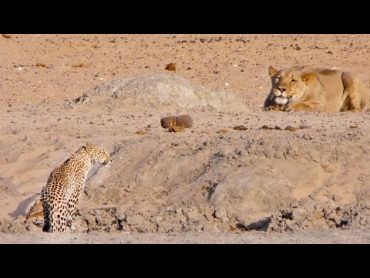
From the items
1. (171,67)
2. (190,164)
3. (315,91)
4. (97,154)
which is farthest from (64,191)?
(171,67)

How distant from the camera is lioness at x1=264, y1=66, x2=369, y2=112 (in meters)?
16.4

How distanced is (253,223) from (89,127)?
4416mm

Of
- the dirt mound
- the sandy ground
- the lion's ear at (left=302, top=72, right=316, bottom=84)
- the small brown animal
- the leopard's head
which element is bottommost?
the sandy ground

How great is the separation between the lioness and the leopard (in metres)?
4.99

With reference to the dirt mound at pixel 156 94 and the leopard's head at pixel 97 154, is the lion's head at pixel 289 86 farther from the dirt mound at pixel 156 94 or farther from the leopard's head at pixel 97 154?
the leopard's head at pixel 97 154

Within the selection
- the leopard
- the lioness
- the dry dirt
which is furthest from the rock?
the leopard

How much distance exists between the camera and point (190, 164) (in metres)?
12.6

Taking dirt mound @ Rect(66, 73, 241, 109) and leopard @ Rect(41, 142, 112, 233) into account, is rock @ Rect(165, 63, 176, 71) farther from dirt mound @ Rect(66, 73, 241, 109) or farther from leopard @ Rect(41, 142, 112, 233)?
leopard @ Rect(41, 142, 112, 233)

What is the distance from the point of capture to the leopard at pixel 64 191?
10805 mm

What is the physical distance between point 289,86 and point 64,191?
6.04 meters

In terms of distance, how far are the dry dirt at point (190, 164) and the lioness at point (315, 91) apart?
0.42 meters

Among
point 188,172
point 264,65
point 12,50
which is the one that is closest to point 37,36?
point 12,50

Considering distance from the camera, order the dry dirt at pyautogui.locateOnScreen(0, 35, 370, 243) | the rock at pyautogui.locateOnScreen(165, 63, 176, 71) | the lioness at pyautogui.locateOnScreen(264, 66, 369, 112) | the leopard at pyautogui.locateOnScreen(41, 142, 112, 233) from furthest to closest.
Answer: the rock at pyautogui.locateOnScreen(165, 63, 176, 71)
the lioness at pyautogui.locateOnScreen(264, 66, 369, 112)
the leopard at pyautogui.locateOnScreen(41, 142, 112, 233)
the dry dirt at pyautogui.locateOnScreen(0, 35, 370, 243)

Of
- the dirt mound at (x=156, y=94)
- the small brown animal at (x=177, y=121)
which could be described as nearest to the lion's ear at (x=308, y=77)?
the dirt mound at (x=156, y=94)
